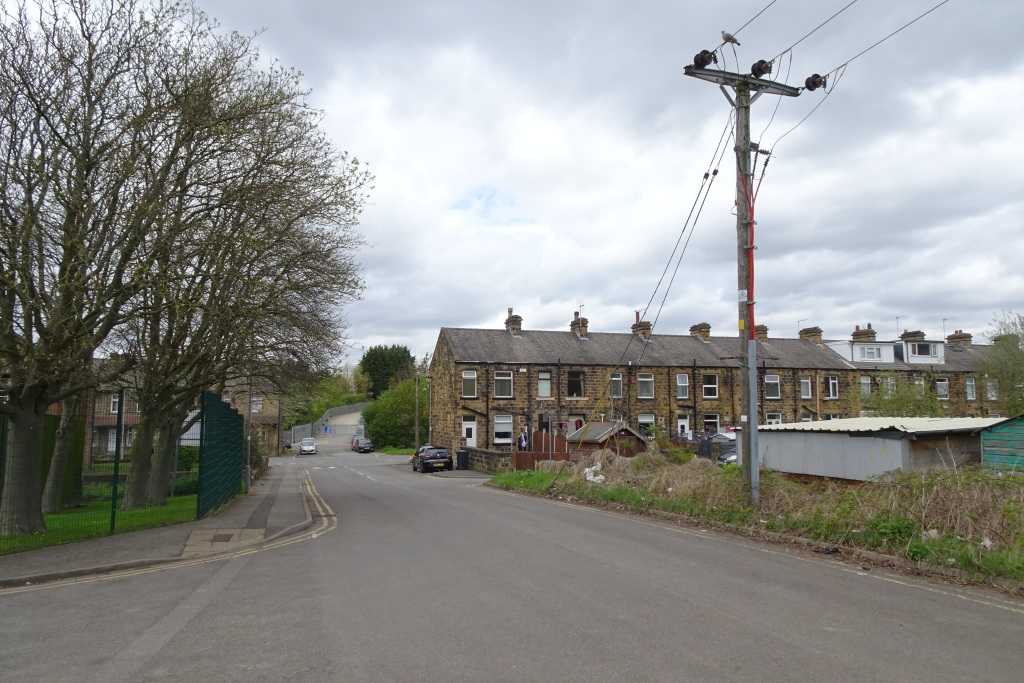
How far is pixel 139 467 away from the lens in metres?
18.4

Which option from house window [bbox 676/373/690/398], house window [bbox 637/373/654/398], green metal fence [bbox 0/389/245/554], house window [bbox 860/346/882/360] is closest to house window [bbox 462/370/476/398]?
house window [bbox 637/373/654/398]

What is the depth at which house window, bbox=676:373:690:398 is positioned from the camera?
46.4 meters

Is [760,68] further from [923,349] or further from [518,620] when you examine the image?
[923,349]

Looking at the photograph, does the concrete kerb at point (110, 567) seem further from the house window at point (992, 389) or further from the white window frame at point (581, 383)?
the house window at point (992, 389)

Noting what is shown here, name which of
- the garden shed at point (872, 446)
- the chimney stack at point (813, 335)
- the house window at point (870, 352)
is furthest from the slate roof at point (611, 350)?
the garden shed at point (872, 446)

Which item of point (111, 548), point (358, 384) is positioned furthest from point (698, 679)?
point (358, 384)

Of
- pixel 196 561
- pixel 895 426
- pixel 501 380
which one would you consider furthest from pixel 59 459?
pixel 501 380

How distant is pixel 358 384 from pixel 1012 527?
114840 mm

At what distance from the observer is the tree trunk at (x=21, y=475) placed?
1219cm

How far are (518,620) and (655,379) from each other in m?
40.4

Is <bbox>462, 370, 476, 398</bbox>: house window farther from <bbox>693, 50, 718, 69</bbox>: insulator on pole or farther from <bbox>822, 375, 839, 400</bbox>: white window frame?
<bbox>693, 50, 718, 69</bbox>: insulator on pole

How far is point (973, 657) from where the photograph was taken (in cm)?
557

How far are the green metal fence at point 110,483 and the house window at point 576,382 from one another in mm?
25196

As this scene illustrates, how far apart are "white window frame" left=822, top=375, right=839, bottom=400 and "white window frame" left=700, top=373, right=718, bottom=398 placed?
828 centimetres
